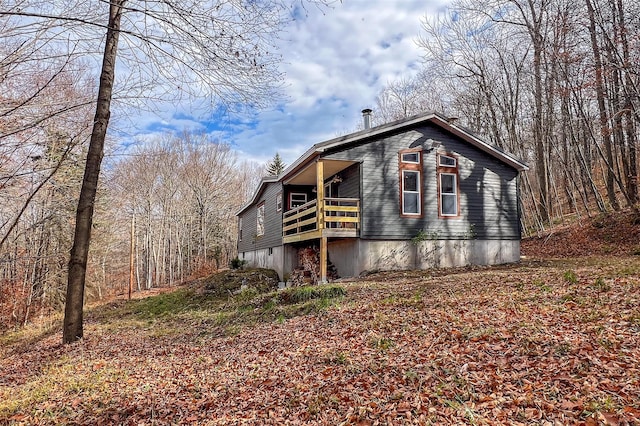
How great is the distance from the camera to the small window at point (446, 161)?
1422cm

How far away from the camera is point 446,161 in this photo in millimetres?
14328

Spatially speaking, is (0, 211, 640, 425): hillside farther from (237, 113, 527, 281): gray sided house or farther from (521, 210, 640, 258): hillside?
(521, 210, 640, 258): hillside

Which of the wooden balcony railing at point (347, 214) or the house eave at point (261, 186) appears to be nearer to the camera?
the wooden balcony railing at point (347, 214)

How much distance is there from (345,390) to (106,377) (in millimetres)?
3703

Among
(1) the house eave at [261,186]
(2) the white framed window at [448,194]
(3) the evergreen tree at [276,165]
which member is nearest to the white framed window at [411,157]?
(2) the white framed window at [448,194]

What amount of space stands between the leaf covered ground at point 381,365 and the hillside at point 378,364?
2 cm

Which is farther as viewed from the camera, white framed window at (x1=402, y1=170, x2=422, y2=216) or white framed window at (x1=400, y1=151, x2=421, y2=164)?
white framed window at (x1=400, y1=151, x2=421, y2=164)

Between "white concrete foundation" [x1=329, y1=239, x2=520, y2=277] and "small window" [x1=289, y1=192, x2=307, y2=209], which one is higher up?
"small window" [x1=289, y1=192, x2=307, y2=209]

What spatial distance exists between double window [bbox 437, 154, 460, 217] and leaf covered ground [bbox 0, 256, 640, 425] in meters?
6.01

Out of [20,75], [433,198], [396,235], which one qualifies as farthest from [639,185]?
[20,75]

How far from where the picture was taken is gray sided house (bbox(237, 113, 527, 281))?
1298 centimetres

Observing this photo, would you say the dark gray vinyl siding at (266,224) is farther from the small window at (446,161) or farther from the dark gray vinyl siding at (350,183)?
Result: the small window at (446,161)

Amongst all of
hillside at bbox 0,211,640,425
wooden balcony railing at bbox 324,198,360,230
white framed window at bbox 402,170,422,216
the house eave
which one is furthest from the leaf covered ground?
the house eave

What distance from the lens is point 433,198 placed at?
550 inches
